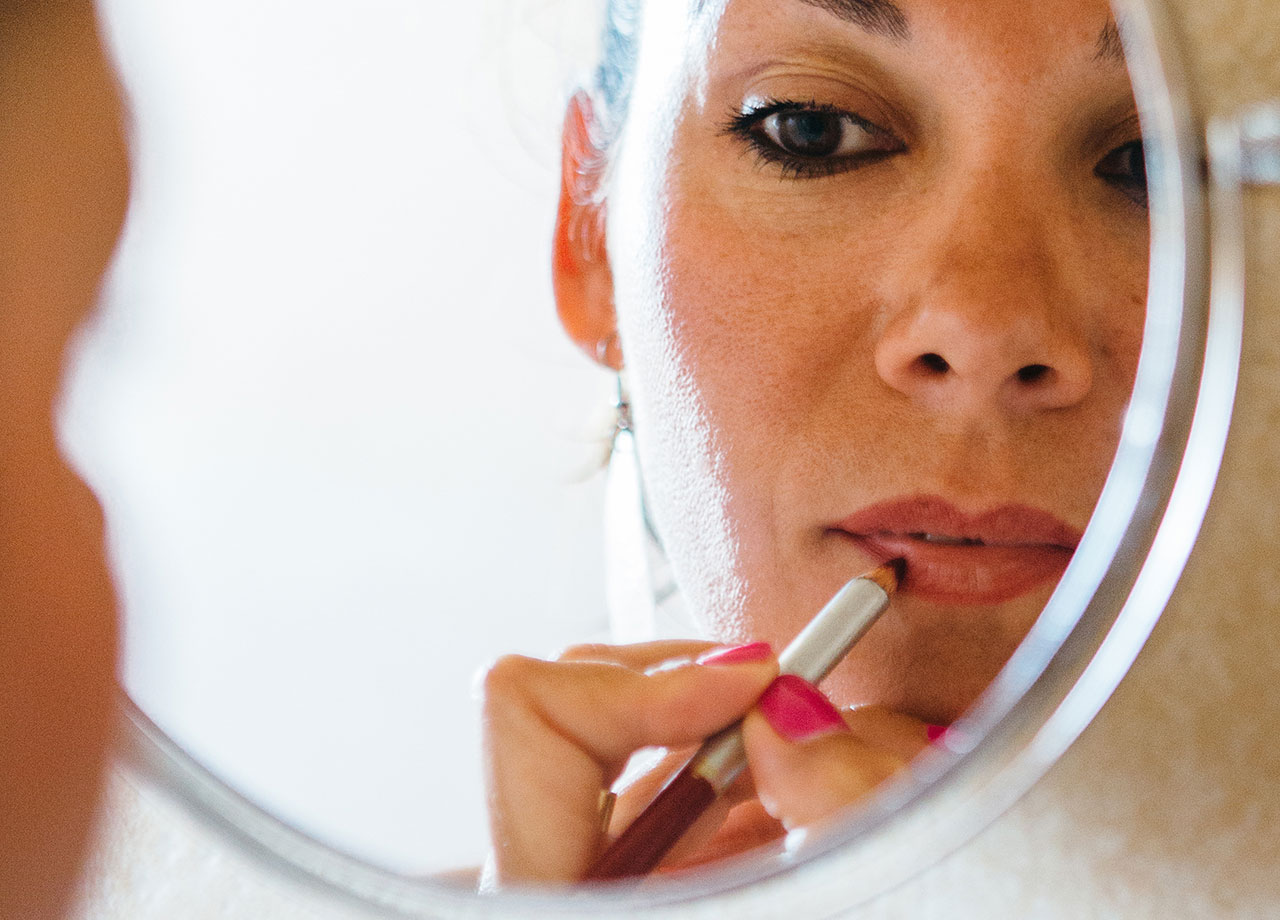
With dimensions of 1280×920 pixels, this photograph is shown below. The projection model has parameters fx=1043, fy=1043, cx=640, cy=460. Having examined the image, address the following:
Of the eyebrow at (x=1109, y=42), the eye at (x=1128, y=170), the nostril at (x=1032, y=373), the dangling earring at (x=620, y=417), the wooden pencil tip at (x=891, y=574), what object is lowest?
the dangling earring at (x=620, y=417)

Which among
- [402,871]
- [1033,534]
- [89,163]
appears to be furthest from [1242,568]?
[89,163]

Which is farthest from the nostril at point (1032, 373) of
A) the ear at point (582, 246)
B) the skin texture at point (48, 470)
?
the skin texture at point (48, 470)

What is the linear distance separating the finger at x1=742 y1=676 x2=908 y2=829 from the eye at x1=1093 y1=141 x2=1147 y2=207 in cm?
13

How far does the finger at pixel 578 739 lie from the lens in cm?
23

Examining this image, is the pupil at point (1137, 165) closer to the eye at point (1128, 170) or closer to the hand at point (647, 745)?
the eye at point (1128, 170)

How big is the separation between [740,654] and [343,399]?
13 centimetres

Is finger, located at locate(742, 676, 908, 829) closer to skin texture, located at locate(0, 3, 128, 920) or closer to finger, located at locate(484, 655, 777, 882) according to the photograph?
finger, located at locate(484, 655, 777, 882)

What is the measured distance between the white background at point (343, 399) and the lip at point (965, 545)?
74mm

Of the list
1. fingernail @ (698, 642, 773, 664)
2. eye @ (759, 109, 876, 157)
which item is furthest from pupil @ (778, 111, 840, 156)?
fingernail @ (698, 642, 773, 664)

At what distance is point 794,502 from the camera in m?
0.24

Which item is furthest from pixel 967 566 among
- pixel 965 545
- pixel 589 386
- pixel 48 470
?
pixel 48 470

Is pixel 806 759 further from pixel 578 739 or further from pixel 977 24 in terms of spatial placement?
pixel 977 24

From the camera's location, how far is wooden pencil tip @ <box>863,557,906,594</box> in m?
0.23

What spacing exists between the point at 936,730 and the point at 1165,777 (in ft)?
0.15
